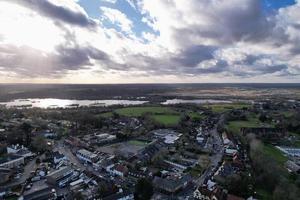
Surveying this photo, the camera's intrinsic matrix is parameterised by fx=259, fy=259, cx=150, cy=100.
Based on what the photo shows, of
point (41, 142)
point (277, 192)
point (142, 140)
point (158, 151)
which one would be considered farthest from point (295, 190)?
point (41, 142)

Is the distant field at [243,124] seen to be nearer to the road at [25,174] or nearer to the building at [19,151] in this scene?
the road at [25,174]

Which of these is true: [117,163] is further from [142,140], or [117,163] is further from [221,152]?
[221,152]

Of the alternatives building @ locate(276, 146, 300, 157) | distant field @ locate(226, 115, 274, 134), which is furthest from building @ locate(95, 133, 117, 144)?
building @ locate(276, 146, 300, 157)

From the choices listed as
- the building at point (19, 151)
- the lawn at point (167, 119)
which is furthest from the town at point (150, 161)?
the lawn at point (167, 119)

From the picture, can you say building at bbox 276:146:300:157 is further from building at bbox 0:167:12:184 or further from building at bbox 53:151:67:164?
building at bbox 0:167:12:184

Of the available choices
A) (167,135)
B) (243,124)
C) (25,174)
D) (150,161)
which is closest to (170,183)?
(150,161)

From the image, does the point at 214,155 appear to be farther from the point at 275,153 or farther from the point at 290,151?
the point at 290,151
